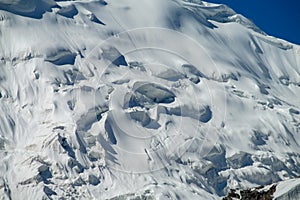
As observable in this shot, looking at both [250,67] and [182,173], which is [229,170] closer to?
[182,173]

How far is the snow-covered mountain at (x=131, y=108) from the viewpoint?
6944cm

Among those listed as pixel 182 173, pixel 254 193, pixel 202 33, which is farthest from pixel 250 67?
pixel 254 193

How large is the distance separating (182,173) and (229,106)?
15.3 m

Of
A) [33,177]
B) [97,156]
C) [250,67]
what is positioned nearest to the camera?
[33,177]

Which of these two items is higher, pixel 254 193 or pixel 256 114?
pixel 254 193

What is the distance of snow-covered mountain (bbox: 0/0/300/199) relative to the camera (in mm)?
69438

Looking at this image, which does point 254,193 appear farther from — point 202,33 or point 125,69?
point 202,33

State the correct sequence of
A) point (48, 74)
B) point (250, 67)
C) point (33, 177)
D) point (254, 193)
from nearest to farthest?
point (254, 193) < point (33, 177) < point (48, 74) < point (250, 67)

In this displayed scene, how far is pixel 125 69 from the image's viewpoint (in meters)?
Result: 82.8

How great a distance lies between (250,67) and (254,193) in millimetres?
65174

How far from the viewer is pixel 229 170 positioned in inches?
3071

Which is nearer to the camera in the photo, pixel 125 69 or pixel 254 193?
pixel 254 193

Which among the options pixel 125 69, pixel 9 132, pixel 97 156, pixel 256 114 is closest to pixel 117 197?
pixel 97 156

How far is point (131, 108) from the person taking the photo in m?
76.9
